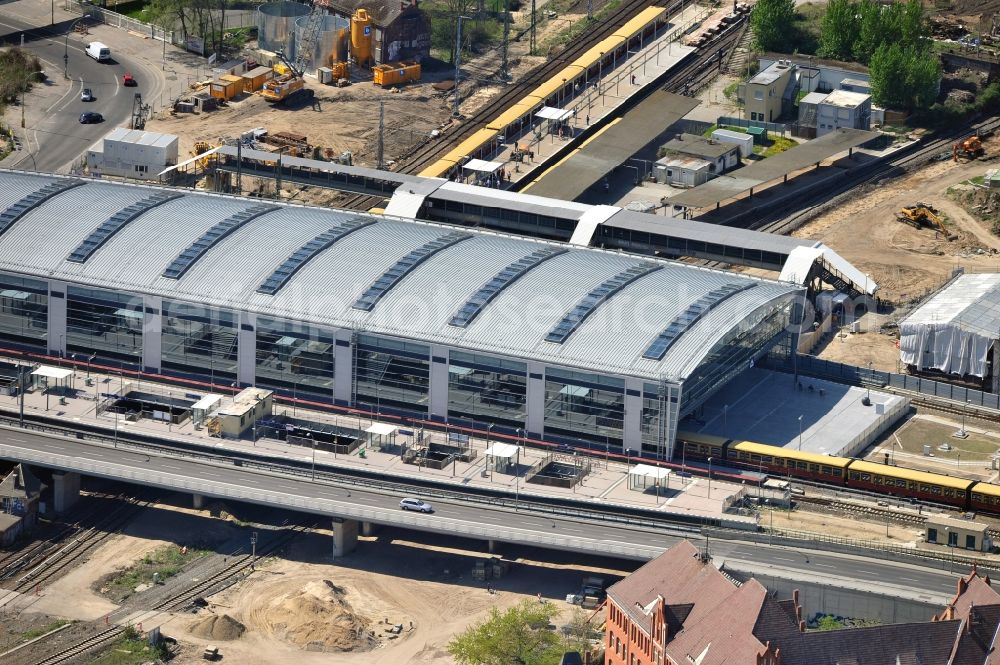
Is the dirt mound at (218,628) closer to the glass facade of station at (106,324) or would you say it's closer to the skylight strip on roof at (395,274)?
the skylight strip on roof at (395,274)

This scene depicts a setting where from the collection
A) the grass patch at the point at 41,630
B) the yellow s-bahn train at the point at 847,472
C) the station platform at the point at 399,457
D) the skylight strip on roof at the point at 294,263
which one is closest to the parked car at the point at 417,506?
the station platform at the point at 399,457

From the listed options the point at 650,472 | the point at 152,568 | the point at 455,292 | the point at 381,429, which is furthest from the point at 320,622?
the point at 455,292

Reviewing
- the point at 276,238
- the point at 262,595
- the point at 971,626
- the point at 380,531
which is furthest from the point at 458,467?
the point at 971,626

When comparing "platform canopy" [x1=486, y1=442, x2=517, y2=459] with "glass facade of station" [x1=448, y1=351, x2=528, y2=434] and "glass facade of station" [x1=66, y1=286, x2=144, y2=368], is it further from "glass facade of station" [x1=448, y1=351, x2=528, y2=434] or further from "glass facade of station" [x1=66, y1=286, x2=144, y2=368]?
"glass facade of station" [x1=66, y1=286, x2=144, y2=368]

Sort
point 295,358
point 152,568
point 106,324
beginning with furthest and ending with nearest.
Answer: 1. point 106,324
2. point 295,358
3. point 152,568

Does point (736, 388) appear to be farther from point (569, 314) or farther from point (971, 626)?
point (971, 626)

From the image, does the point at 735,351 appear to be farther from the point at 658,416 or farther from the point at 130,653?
the point at 130,653
